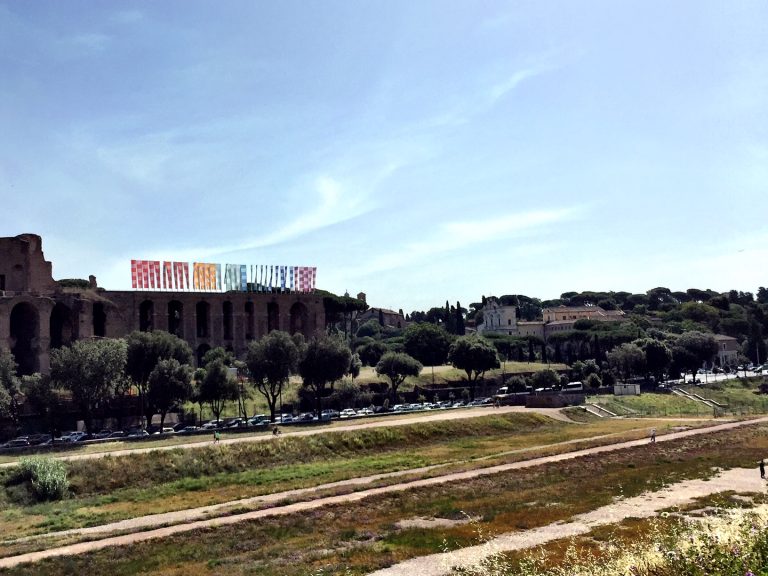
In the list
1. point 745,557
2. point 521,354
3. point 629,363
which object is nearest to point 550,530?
point 745,557

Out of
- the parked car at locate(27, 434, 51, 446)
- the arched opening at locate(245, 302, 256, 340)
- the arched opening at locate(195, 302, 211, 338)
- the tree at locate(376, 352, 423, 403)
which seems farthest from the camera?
the arched opening at locate(245, 302, 256, 340)

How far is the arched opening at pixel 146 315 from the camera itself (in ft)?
268

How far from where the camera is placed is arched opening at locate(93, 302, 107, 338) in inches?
3014

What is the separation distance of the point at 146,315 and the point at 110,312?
23.0 feet

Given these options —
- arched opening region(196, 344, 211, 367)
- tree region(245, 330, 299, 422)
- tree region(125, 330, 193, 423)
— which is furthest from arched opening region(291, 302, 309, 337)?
tree region(125, 330, 193, 423)

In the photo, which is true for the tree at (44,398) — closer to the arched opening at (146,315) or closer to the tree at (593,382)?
the arched opening at (146,315)

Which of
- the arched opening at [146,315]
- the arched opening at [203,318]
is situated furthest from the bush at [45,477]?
the arched opening at [203,318]

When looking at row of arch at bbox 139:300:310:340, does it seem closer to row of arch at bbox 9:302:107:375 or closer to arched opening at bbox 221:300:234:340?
arched opening at bbox 221:300:234:340

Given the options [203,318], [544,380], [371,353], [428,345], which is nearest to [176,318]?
[203,318]

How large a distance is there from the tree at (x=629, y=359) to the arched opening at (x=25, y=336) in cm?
6593

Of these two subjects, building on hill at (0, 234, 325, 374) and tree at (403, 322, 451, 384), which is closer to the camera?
building on hill at (0, 234, 325, 374)

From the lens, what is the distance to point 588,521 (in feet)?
76.7

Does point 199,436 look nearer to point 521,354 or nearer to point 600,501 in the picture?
point 600,501

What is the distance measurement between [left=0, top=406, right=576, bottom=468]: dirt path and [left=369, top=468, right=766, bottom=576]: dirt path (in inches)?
919
